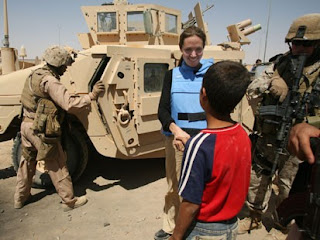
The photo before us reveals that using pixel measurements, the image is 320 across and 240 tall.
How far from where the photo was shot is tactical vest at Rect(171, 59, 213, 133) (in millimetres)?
2217

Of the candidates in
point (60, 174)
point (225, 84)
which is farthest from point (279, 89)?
point (60, 174)

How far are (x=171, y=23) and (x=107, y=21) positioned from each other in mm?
1292

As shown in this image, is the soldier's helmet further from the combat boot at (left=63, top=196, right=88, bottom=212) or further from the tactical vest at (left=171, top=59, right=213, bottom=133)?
the combat boot at (left=63, top=196, right=88, bottom=212)

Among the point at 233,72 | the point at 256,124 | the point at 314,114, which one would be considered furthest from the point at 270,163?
the point at 233,72

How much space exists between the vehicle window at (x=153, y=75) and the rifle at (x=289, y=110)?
1607 mm

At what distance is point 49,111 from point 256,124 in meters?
2.26

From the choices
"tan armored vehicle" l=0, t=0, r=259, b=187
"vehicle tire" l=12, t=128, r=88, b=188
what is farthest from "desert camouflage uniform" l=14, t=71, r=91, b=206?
"vehicle tire" l=12, t=128, r=88, b=188

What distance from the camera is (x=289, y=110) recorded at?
91.9 inches

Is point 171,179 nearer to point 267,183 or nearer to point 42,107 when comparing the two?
point 267,183

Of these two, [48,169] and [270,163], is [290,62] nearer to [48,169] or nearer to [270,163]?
[270,163]

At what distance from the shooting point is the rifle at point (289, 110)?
2.25 meters

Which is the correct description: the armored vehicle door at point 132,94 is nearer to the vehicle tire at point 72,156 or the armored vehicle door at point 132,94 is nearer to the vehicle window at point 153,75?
the vehicle window at point 153,75

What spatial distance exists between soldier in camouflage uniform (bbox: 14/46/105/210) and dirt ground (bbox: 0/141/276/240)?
20 centimetres

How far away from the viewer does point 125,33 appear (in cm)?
548
